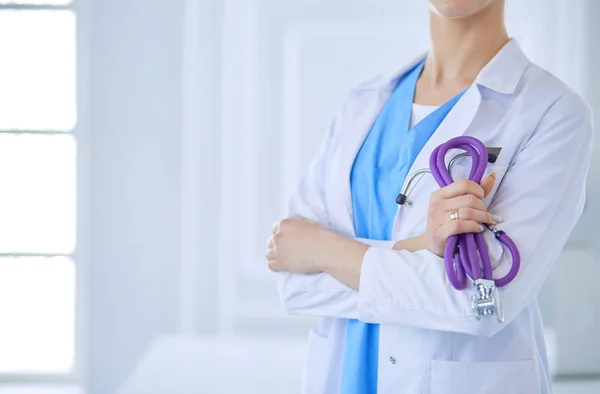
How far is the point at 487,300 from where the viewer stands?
3.09ft

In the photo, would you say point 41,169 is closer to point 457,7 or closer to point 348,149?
point 348,149

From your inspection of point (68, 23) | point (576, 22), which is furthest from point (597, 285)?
point (68, 23)

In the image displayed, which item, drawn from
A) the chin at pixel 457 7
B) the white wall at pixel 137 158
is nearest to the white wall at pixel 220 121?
the white wall at pixel 137 158

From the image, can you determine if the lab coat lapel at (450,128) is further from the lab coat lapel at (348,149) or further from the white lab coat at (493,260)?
the lab coat lapel at (348,149)

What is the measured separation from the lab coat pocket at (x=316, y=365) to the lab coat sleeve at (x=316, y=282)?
0.22ft

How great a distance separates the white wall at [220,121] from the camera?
228 cm

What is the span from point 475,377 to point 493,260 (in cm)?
19

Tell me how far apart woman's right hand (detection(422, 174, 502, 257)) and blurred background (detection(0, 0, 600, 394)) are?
132cm

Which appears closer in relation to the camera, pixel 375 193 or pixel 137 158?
pixel 375 193

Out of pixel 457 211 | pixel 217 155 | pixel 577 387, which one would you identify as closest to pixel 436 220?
pixel 457 211

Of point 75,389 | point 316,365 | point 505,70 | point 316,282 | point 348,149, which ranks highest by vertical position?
point 505,70

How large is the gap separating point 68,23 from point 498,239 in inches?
77.5

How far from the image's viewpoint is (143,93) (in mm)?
2320

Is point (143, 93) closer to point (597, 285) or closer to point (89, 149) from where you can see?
point (89, 149)
